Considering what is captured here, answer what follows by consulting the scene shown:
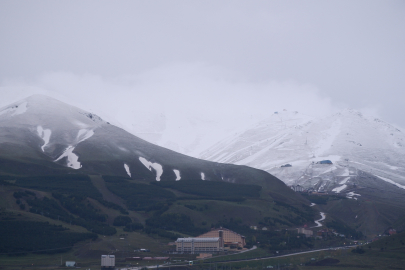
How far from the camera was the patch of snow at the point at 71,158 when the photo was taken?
519 feet

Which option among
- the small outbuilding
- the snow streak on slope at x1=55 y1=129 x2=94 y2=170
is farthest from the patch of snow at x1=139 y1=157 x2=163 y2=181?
the small outbuilding

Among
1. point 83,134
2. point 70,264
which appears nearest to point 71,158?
point 83,134

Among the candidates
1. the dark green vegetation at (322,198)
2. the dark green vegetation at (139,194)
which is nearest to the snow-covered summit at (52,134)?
the dark green vegetation at (139,194)

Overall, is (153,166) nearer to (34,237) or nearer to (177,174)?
(177,174)

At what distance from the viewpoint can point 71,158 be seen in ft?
539

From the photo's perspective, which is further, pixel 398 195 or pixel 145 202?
pixel 398 195

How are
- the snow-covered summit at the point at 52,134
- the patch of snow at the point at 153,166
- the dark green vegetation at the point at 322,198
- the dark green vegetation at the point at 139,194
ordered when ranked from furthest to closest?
the dark green vegetation at the point at 322,198
the patch of snow at the point at 153,166
the snow-covered summit at the point at 52,134
the dark green vegetation at the point at 139,194

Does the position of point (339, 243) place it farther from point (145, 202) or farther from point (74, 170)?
point (74, 170)

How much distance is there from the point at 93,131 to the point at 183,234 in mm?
98996

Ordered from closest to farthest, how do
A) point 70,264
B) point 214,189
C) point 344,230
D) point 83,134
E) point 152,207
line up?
point 70,264
point 152,207
point 344,230
point 214,189
point 83,134

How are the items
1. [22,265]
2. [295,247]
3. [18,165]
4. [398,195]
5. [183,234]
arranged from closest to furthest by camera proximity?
[22,265] < [295,247] < [183,234] < [18,165] < [398,195]

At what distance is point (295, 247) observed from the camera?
Result: 3996 inches

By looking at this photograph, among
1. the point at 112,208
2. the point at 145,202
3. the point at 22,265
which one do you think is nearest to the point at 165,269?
the point at 22,265

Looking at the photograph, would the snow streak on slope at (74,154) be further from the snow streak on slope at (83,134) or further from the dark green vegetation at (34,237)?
the dark green vegetation at (34,237)
